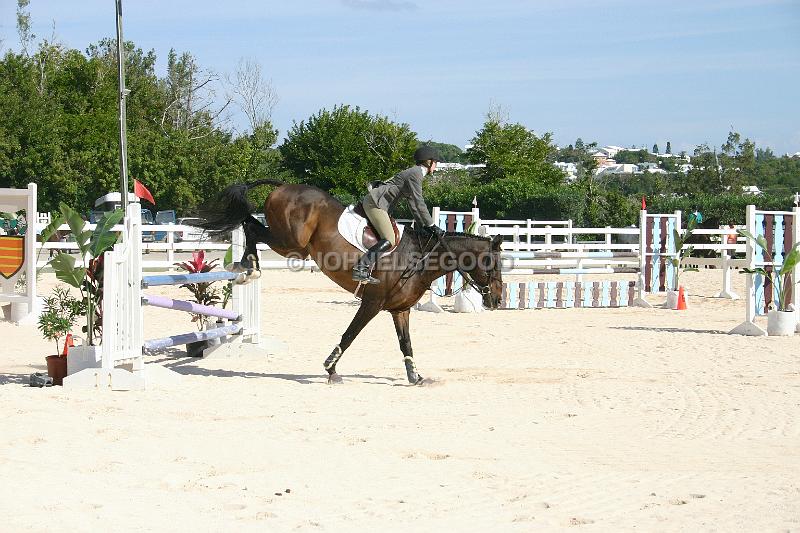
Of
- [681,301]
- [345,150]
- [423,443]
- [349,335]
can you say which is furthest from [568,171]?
[423,443]

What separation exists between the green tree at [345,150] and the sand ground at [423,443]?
4178 centimetres

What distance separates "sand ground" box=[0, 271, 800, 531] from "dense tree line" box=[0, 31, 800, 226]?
94.4 feet

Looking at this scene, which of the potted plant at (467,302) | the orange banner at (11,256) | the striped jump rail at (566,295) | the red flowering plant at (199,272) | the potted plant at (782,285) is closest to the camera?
the red flowering plant at (199,272)

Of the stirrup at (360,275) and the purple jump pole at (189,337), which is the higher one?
the stirrup at (360,275)

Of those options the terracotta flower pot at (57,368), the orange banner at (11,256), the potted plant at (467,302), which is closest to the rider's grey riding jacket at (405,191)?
the terracotta flower pot at (57,368)

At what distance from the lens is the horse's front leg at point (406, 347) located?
9078 mm

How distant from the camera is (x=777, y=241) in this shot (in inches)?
549

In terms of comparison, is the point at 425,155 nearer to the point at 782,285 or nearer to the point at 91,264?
the point at 91,264

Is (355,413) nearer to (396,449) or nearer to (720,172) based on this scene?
(396,449)

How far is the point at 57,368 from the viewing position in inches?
336

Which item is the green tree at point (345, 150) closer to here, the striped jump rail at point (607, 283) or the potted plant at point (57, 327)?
the striped jump rail at point (607, 283)

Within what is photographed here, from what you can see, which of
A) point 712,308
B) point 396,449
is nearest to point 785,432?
point 396,449

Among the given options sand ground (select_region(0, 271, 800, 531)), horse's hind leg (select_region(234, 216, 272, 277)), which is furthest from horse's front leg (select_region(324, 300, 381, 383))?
horse's hind leg (select_region(234, 216, 272, 277))

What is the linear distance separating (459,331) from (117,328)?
590 cm
